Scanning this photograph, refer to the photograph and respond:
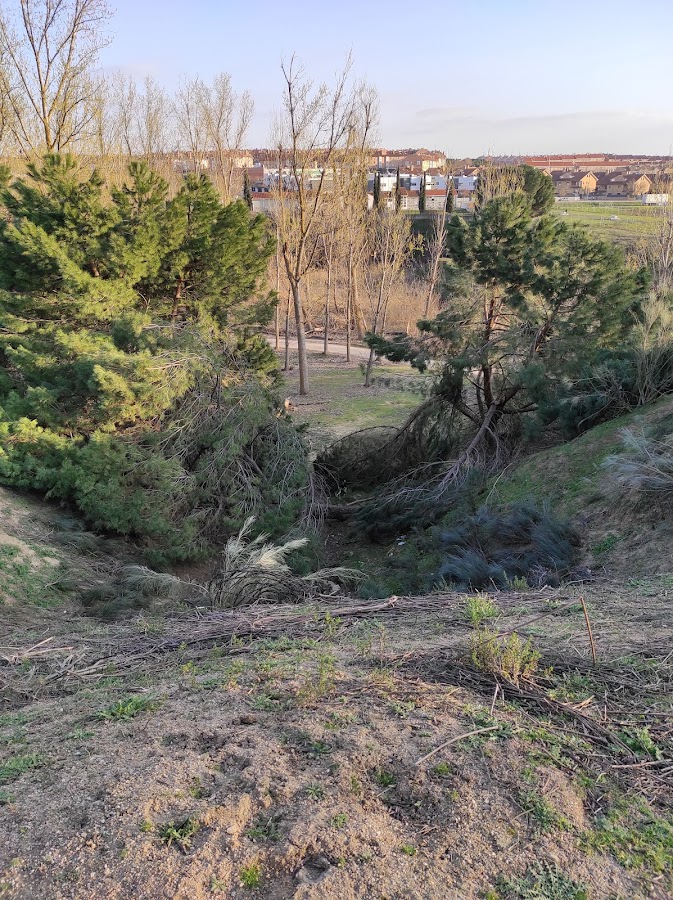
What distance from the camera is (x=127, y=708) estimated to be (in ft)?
11.9

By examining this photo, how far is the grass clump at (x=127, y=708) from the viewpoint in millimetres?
3571

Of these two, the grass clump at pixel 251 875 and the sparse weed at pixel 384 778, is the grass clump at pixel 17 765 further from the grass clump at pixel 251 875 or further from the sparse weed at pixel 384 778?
the sparse weed at pixel 384 778

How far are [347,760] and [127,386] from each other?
26.9 feet

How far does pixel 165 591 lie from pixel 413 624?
3916 mm

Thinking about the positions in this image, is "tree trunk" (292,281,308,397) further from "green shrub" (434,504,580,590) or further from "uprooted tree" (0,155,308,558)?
"green shrub" (434,504,580,590)

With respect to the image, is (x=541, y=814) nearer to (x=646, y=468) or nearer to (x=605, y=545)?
(x=605, y=545)

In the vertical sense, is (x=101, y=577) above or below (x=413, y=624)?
below

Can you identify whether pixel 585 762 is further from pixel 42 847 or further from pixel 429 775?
pixel 42 847

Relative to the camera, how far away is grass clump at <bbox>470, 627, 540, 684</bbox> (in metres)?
3.56

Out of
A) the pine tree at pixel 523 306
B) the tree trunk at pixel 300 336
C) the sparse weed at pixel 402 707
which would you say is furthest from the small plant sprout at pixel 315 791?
the tree trunk at pixel 300 336

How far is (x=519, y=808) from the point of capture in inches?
103

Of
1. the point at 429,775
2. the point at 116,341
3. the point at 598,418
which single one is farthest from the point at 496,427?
the point at 429,775

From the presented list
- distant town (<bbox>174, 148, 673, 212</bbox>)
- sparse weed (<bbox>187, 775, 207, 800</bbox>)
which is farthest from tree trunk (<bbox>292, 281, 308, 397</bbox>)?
sparse weed (<bbox>187, 775, 207, 800</bbox>)

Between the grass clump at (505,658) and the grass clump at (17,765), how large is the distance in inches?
92.5
